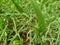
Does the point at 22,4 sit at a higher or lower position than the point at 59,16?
higher

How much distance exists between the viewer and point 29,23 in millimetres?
1622

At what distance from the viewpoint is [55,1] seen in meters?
1.75

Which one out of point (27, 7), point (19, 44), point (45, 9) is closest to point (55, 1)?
point (45, 9)

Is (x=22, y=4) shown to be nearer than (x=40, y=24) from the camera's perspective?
No

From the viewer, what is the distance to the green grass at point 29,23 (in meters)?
1.53

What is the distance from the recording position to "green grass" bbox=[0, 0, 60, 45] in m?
1.53

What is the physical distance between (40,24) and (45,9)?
204mm

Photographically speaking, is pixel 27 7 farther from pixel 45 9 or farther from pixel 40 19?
pixel 40 19

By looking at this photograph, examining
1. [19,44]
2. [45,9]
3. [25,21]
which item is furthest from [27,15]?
[19,44]

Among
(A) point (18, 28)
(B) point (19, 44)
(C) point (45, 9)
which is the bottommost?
(B) point (19, 44)

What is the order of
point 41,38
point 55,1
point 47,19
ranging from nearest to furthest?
point 41,38
point 47,19
point 55,1

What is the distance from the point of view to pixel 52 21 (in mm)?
1635

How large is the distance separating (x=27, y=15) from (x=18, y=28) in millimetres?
141

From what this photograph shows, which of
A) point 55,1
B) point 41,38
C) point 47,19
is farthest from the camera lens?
point 55,1
